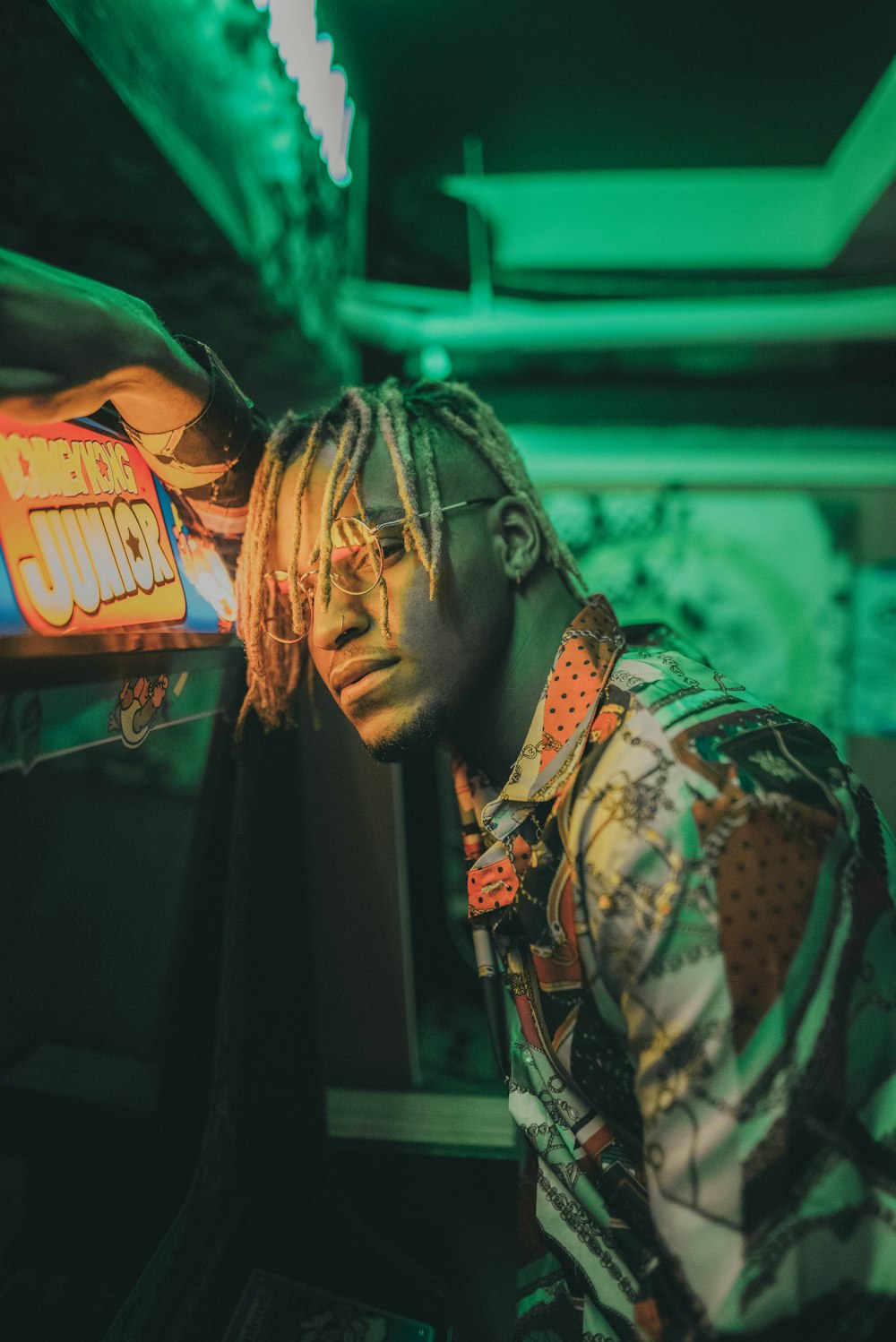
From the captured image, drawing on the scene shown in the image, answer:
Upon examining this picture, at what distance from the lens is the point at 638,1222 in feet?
3.18

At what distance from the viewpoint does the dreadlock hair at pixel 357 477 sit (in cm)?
111

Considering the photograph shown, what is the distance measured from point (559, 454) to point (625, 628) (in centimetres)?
172

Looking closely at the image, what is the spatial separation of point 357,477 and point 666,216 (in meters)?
2.23

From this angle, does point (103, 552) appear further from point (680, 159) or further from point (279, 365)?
point (680, 159)

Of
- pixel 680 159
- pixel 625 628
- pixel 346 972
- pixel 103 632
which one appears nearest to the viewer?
pixel 103 632

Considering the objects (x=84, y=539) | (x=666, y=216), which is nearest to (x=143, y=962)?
(x=84, y=539)

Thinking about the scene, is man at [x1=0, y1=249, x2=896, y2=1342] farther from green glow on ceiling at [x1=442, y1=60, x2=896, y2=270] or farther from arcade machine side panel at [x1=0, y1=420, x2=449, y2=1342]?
green glow on ceiling at [x1=442, y1=60, x2=896, y2=270]

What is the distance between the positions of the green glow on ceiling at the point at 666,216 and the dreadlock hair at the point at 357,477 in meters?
1.72

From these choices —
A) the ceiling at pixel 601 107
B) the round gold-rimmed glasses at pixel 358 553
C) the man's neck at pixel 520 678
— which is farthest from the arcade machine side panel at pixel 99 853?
the ceiling at pixel 601 107

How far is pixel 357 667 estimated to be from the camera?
112 cm

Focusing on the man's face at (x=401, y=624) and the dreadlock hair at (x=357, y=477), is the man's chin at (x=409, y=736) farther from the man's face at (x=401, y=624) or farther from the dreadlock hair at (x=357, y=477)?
the dreadlock hair at (x=357, y=477)

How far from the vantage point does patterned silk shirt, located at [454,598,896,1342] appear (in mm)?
688

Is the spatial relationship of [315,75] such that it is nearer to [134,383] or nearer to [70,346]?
[134,383]

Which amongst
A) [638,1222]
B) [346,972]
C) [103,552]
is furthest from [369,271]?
[638,1222]
